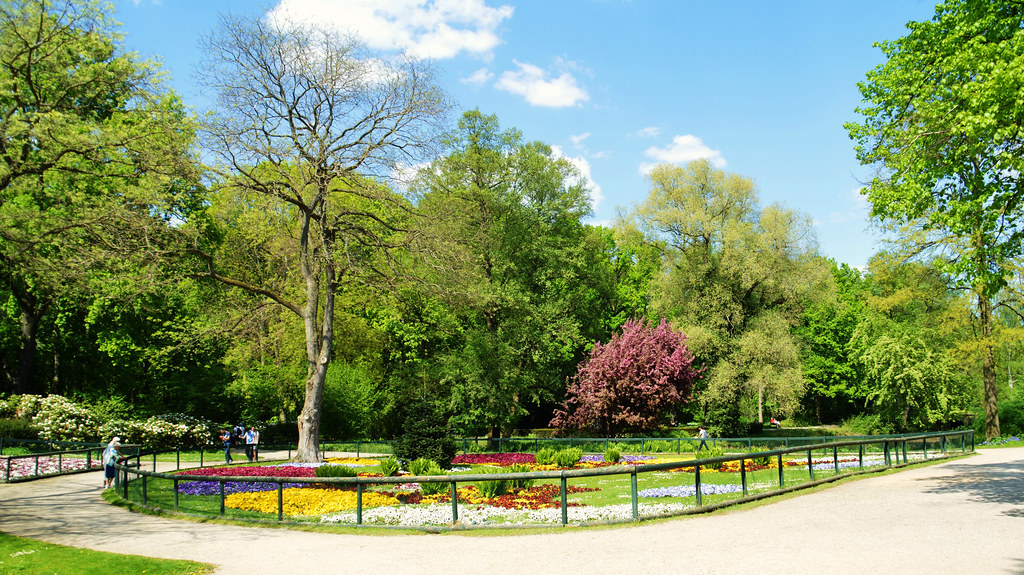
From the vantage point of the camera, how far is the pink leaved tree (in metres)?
34.9

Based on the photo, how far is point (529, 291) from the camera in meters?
40.1

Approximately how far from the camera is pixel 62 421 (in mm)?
28438

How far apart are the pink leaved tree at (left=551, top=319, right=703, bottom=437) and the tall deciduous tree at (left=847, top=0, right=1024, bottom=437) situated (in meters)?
20.3

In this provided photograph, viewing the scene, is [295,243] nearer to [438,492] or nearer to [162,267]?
[162,267]

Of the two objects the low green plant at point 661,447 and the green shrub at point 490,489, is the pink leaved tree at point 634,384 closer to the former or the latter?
the low green plant at point 661,447

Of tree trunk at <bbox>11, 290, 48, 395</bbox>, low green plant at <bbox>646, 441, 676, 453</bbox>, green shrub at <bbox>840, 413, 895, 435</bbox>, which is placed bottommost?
green shrub at <bbox>840, 413, 895, 435</bbox>

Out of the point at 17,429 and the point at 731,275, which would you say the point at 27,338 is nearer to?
the point at 17,429

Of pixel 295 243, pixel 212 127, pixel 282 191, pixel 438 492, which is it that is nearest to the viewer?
pixel 438 492

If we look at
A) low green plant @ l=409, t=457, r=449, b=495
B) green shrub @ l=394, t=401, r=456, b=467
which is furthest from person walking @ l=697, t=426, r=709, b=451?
low green plant @ l=409, t=457, r=449, b=495

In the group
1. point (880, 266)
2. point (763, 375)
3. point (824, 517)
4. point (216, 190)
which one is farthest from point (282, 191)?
point (880, 266)

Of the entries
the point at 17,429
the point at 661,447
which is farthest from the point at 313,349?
the point at 661,447

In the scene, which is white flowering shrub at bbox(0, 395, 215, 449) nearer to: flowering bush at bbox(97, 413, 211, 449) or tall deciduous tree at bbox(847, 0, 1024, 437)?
flowering bush at bbox(97, 413, 211, 449)

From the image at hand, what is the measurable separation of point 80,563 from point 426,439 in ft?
45.0

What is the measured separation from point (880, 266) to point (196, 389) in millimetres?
42611
